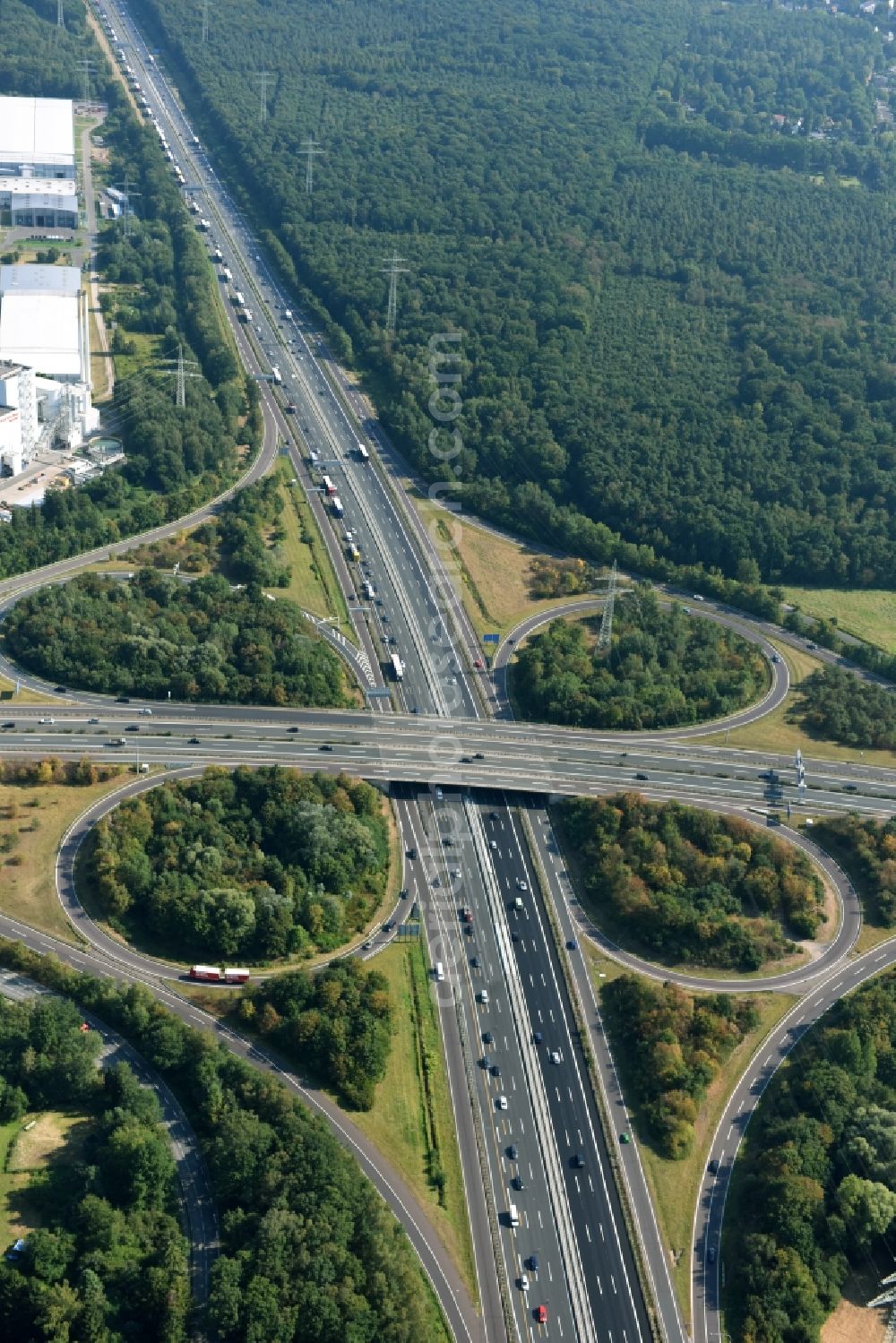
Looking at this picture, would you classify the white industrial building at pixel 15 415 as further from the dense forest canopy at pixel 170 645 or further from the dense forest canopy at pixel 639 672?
the dense forest canopy at pixel 639 672

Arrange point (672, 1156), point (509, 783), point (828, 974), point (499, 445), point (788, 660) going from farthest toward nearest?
point (499, 445) → point (788, 660) → point (509, 783) → point (828, 974) → point (672, 1156)

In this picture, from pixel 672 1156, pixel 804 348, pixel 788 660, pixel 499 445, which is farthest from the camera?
pixel 804 348

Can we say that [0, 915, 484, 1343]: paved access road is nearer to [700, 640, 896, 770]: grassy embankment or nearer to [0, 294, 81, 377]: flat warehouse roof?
[700, 640, 896, 770]: grassy embankment

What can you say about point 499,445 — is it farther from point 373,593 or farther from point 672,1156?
point 672,1156

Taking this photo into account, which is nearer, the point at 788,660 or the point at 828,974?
the point at 828,974

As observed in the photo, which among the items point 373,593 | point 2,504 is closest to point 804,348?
point 373,593

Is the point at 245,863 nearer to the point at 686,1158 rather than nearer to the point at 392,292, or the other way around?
the point at 686,1158
